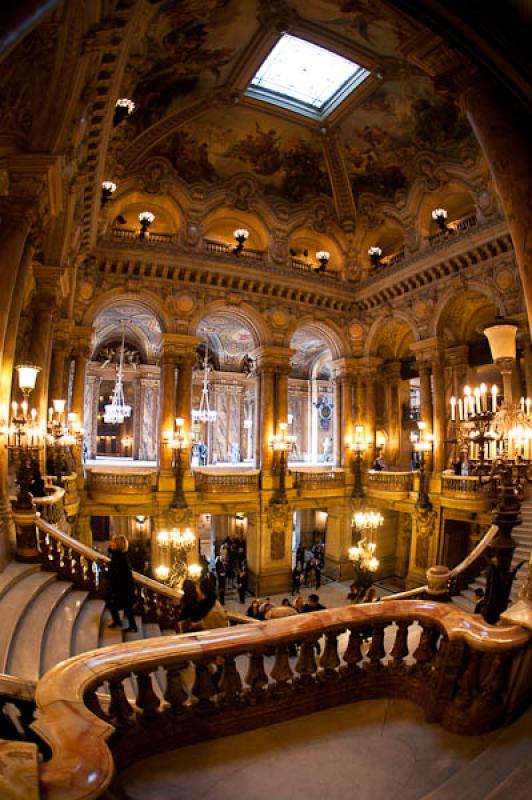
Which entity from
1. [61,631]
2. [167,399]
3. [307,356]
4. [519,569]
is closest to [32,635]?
[61,631]

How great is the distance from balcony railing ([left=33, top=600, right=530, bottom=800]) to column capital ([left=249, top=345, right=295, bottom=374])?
15520mm

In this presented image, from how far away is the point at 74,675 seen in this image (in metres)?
2.85

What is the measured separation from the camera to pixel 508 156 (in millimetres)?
4594

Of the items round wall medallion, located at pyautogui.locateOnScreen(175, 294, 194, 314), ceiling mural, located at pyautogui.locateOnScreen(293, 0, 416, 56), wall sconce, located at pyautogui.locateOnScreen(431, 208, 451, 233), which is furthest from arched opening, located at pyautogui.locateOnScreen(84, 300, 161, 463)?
ceiling mural, located at pyautogui.locateOnScreen(293, 0, 416, 56)

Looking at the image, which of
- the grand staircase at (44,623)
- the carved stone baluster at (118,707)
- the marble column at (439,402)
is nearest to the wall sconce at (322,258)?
the marble column at (439,402)

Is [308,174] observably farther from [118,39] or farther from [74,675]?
[74,675]

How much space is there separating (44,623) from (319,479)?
1433cm

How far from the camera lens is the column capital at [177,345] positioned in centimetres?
1772

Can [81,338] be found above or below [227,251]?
below

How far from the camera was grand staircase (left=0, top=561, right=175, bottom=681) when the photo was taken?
4.95 m

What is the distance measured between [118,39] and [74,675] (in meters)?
9.52

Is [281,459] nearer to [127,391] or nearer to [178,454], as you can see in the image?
[178,454]

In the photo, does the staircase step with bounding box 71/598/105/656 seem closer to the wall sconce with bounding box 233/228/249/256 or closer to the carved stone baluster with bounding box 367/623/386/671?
the carved stone baluster with bounding box 367/623/386/671

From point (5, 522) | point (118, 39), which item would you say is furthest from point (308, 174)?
point (5, 522)
